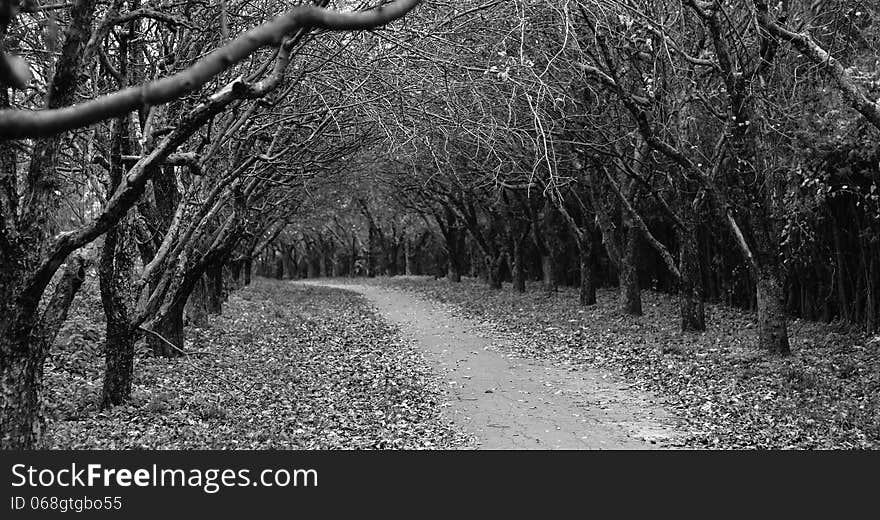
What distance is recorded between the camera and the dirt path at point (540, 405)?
9.13m

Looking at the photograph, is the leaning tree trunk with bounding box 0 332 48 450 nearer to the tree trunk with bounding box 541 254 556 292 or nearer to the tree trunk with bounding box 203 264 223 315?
the tree trunk with bounding box 203 264 223 315

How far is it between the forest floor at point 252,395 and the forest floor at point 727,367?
3.05m

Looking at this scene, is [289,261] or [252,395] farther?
[289,261]

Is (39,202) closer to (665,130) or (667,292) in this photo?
(665,130)

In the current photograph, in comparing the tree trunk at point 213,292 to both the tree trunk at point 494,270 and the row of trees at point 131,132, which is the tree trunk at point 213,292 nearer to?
the row of trees at point 131,132

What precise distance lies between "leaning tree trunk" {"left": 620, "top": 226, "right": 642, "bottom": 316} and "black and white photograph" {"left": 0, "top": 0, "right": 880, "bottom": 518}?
0.20ft

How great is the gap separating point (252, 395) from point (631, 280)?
11.7 m

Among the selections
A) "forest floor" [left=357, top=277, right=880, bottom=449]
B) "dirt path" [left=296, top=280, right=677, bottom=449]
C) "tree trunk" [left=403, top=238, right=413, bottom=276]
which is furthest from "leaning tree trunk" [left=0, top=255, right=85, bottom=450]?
"tree trunk" [left=403, top=238, right=413, bottom=276]

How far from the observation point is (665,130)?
14734 mm

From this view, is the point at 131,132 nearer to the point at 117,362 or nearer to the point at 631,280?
the point at 117,362

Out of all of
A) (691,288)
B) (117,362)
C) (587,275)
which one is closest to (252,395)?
(117,362)

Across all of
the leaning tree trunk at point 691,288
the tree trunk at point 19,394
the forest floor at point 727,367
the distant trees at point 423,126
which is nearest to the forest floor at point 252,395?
the distant trees at point 423,126

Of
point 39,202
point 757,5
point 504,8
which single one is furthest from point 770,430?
point 39,202

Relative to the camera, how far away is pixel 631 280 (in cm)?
2023
